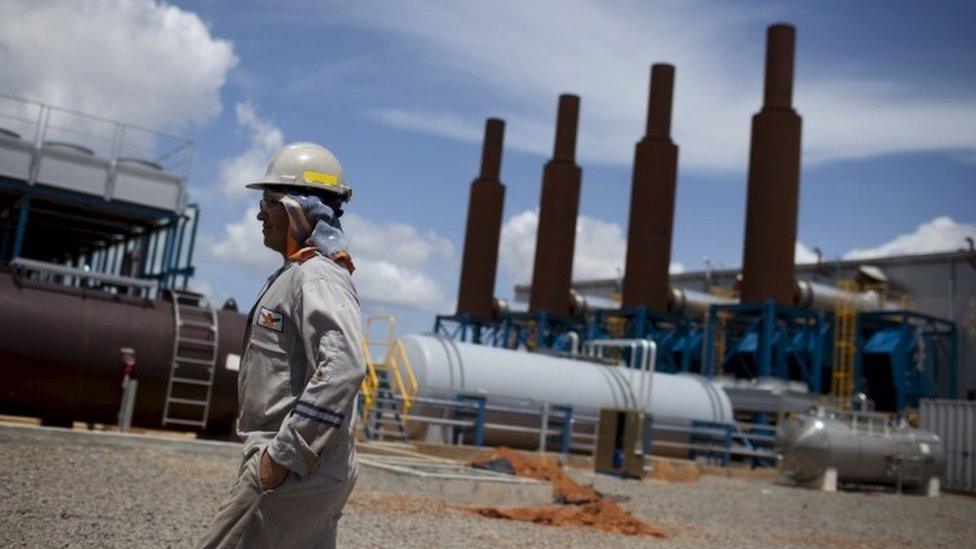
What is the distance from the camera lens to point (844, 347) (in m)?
34.6

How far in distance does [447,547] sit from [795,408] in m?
22.8

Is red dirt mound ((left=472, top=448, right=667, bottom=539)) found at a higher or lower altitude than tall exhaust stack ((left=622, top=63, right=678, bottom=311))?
lower

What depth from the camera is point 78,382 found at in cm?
1426

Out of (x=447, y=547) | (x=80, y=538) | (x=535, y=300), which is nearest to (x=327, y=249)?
(x=80, y=538)

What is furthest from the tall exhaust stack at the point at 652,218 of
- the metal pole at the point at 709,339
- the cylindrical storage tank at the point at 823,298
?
the cylindrical storage tank at the point at 823,298

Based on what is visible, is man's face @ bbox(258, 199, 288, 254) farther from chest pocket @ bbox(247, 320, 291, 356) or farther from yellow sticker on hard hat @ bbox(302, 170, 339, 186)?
chest pocket @ bbox(247, 320, 291, 356)

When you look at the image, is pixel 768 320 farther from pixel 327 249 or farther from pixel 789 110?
pixel 327 249

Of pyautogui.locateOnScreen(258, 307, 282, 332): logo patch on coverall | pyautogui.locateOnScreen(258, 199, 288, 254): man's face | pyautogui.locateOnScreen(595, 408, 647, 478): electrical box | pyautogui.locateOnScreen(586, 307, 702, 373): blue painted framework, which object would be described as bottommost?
pyautogui.locateOnScreen(595, 408, 647, 478): electrical box

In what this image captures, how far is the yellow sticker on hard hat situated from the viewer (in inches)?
131

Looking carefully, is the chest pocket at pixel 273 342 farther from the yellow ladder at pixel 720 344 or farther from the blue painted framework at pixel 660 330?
the yellow ladder at pixel 720 344

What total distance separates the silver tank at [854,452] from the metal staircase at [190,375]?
12710 millimetres

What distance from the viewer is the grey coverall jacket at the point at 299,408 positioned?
2795 mm

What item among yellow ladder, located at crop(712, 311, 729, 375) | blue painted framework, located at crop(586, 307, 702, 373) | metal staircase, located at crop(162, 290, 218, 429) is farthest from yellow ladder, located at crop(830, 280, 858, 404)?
metal staircase, located at crop(162, 290, 218, 429)

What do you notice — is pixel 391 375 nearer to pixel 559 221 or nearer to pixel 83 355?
pixel 83 355
